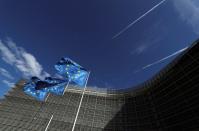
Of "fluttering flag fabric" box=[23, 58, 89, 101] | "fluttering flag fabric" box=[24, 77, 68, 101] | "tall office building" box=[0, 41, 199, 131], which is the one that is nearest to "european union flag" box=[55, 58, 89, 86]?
"fluttering flag fabric" box=[23, 58, 89, 101]

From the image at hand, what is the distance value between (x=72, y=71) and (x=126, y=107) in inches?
1357

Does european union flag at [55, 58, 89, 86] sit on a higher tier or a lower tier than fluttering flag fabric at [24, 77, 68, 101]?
higher

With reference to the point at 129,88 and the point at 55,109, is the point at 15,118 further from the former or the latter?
Result: the point at 129,88

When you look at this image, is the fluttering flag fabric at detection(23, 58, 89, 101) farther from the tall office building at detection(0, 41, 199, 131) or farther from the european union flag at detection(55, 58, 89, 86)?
the tall office building at detection(0, 41, 199, 131)

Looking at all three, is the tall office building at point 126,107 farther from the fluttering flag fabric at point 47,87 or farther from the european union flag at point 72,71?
the fluttering flag fabric at point 47,87

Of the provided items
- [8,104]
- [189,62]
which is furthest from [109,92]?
[8,104]

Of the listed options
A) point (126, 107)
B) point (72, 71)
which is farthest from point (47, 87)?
point (126, 107)

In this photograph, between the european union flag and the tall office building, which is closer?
the european union flag

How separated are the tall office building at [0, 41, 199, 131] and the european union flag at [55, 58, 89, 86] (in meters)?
24.6

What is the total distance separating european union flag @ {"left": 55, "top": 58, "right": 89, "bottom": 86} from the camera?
21.2 m

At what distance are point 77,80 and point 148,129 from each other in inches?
1109

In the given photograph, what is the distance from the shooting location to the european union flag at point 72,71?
21.2 m

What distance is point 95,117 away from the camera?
49.2m

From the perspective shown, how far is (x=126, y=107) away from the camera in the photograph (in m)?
52.0
